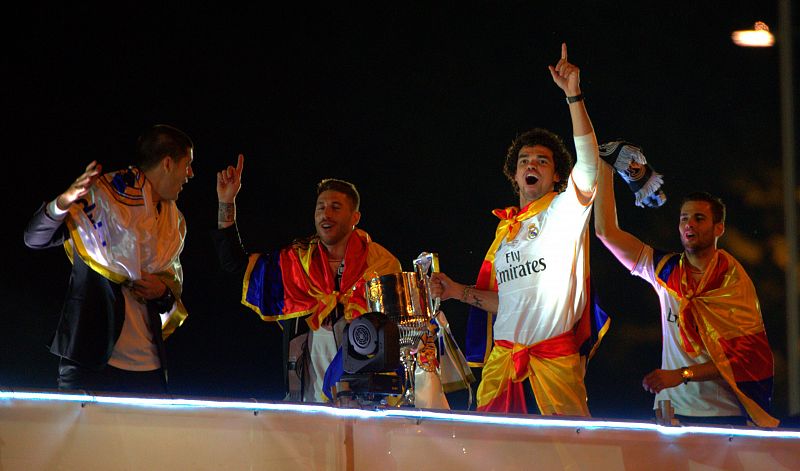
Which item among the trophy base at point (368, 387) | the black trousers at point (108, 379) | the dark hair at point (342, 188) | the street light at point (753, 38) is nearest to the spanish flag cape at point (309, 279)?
the dark hair at point (342, 188)

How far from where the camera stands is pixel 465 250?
4.27 meters

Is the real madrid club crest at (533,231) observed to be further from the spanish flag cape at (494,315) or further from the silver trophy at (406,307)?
the silver trophy at (406,307)

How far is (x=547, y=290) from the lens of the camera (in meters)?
2.83

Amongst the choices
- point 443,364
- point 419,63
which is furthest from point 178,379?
point 419,63

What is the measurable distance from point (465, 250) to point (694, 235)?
1231mm

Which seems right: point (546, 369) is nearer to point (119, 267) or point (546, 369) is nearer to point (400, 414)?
point (400, 414)

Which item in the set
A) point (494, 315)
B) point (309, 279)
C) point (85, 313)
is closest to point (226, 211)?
point (309, 279)

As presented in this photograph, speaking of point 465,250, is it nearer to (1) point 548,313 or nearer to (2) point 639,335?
(2) point 639,335

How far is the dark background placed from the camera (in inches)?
157

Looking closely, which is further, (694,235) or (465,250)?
(465,250)

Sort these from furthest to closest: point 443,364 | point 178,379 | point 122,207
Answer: point 178,379 → point 443,364 → point 122,207

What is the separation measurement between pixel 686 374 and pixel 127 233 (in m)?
1.76

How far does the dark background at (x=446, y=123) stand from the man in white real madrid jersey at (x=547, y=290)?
1262 mm

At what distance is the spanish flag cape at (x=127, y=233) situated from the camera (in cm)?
261
